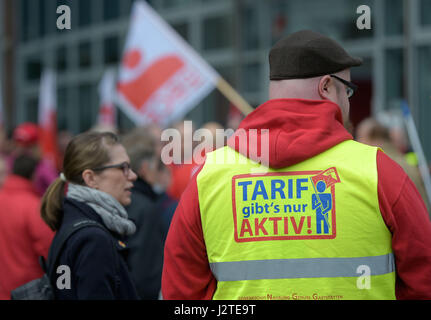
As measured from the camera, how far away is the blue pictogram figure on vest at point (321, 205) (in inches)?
80.0

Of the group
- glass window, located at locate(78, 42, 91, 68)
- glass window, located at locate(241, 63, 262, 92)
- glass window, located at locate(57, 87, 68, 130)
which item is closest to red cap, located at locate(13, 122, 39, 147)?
glass window, located at locate(241, 63, 262, 92)

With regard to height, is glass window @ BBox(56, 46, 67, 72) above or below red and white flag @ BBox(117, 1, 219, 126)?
above

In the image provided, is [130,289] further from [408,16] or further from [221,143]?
[408,16]

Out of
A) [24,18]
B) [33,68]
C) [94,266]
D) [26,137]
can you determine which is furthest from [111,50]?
[94,266]

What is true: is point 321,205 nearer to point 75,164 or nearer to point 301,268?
point 301,268

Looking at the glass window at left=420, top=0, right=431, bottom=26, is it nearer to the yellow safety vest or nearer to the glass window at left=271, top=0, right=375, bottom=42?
the glass window at left=271, top=0, right=375, bottom=42

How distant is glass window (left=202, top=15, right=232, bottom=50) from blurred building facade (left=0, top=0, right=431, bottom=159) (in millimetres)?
21

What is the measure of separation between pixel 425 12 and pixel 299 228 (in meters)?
9.14

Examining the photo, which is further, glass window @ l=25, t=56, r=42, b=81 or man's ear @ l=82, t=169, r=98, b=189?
glass window @ l=25, t=56, r=42, b=81

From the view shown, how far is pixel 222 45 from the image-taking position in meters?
13.4

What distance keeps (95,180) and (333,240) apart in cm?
157

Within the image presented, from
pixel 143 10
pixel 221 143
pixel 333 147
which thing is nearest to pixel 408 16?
pixel 143 10

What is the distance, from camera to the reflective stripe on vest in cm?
201

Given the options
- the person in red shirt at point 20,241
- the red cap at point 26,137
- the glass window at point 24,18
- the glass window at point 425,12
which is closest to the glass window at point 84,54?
the glass window at point 24,18
